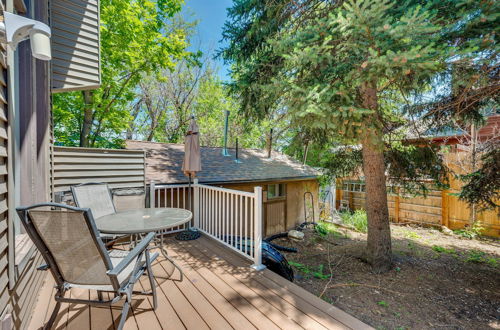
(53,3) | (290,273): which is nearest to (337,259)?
(290,273)

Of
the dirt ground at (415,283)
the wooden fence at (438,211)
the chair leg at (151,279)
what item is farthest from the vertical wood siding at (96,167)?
the wooden fence at (438,211)

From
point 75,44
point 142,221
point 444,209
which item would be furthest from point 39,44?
point 444,209

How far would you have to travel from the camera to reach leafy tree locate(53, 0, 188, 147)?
6.79 metres

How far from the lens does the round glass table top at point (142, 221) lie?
2.49 m

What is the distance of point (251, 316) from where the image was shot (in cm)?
234

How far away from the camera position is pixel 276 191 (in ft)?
29.9

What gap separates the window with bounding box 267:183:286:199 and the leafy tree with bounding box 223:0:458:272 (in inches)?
161

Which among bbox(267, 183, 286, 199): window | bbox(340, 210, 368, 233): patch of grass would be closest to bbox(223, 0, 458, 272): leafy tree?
bbox(340, 210, 368, 233): patch of grass

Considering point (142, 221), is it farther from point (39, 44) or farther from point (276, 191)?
point (276, 191)

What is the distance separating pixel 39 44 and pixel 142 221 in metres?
2.02

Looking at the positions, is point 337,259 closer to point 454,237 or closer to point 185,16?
point 454,237

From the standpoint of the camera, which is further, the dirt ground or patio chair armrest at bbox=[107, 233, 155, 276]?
the dirt ground

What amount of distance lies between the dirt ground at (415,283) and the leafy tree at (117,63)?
754 centimetres

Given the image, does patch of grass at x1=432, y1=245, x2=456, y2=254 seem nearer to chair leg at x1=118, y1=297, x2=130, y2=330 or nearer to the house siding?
chair leg at x1=118, y1=297, x2=130, y2=330
